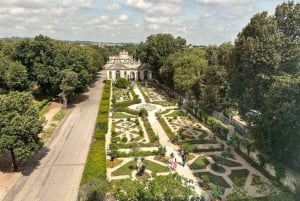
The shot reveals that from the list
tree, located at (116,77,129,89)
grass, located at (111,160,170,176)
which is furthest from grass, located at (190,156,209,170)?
tree, located at (116,77,129,89)

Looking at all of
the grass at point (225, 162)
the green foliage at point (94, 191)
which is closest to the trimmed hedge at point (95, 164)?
the green foliage at point (94, 191)

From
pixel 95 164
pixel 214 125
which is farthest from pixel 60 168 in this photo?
pixel 214 125

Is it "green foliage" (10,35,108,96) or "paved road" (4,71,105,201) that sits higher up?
"green foliage" (10,35,108,96)

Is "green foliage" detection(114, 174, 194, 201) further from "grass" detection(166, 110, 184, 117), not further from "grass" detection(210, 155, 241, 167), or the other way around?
"grass" detection(166, 110, 184, 117)

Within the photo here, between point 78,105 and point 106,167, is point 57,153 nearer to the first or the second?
point 106,167

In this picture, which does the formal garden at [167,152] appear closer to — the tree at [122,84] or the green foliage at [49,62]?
the green foliage at [49,62]
